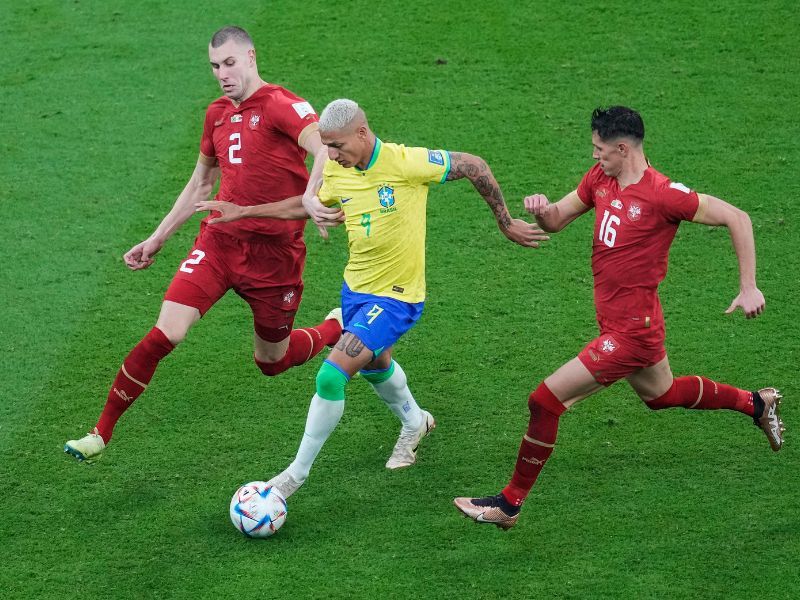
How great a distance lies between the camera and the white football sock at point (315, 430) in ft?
19.9

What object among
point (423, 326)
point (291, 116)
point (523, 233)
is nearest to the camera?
point (523, 233)

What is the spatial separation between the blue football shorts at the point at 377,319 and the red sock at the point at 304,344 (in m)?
1.02

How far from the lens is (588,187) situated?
20.1ft

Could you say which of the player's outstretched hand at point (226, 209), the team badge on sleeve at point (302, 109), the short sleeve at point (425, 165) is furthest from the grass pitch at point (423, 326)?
the team badge on sleeve at point (302, 109)

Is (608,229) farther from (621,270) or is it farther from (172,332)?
(172,332)

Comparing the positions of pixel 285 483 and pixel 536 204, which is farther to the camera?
pixel 285 483

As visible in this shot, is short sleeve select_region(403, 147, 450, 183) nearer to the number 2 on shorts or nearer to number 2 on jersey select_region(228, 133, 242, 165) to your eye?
number 2 on jersey select_region(228, 133, 242, 165)

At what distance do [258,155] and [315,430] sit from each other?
157cm

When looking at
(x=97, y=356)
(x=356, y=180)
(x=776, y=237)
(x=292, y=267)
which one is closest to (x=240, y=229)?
(x=292, y=267)

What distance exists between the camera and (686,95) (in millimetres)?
10000

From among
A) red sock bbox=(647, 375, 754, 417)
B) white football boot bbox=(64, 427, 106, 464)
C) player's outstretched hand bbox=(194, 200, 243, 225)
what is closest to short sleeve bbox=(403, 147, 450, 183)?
player's outstretched hand bbox=(194, 200, 243, 225)

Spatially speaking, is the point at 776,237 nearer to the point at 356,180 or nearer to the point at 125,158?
the point at 356,180

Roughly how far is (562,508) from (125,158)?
499 cm

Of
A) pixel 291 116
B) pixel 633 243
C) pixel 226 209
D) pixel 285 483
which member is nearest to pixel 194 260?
pixel 226 209
